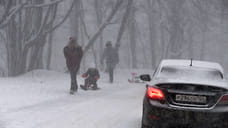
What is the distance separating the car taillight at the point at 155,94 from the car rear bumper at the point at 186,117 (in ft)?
0.46

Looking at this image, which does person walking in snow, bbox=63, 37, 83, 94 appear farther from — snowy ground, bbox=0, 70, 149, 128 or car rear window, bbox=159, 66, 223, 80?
car rear window, bbox=159, 66, 223, 80

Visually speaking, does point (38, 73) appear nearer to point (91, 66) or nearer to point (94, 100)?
point (91, 66)

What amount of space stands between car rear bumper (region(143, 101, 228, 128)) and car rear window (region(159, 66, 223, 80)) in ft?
2.35

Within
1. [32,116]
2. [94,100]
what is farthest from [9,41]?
[32,116]

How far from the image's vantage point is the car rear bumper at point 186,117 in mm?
5098

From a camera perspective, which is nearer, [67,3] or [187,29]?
[187,29]

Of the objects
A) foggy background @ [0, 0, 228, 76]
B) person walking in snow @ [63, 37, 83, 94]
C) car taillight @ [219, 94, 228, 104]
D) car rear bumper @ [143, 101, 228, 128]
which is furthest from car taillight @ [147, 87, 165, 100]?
foggy background @ [0, 0, 228, 76]

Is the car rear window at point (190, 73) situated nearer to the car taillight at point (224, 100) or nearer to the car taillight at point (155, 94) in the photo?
the car taillight at point (155, 94)

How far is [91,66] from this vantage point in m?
14.2

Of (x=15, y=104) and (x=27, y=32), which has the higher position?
(x=27, y=32)

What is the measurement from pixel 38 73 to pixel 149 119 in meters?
13.9

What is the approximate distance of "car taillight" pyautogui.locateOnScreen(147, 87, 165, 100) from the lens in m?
5.35

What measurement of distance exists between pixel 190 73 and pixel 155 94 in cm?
88

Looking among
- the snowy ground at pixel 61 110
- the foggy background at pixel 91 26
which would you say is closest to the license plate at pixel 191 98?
the snowy ground at pixel 61 110
